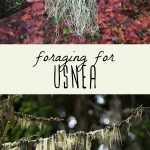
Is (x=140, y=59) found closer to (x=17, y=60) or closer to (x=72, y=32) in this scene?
(x=72, y=32)

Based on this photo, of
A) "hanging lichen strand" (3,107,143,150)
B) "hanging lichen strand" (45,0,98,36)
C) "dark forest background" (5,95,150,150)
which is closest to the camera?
"hanging lichen strand" (3,107,143,150)

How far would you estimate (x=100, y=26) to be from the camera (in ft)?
15.4

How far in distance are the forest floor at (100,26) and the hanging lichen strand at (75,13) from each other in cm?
4

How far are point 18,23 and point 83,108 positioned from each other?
4171 millimetres

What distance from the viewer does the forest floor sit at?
4664mm

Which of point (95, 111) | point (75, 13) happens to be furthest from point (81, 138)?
point (95, 111)

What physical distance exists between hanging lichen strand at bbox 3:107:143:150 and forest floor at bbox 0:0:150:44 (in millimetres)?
948

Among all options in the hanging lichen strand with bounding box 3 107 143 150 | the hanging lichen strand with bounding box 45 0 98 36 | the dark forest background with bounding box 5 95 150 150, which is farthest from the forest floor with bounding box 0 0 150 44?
the dark forest background with bounding box 5 95 150 150

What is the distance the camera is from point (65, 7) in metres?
4.62

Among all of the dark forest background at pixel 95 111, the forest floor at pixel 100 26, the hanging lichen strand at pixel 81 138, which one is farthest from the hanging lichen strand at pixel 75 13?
the dark forest background at pixel 95 111

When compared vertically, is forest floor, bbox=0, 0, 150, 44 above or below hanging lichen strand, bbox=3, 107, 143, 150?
above

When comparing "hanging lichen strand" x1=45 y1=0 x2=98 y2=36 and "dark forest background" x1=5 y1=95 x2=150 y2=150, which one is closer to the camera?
"hanging lichen strand" x1=45 y1=0 x2=98 y2=36

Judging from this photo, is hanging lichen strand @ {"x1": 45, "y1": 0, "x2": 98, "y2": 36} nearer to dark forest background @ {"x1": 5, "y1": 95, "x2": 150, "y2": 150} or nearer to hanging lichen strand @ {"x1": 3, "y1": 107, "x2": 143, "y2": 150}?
hanging lichen strand @ {"x1": 3, "y1": 107, "x2": 143, "y2": 150}

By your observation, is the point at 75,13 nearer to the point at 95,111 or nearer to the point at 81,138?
the point at 81,138
